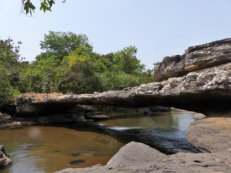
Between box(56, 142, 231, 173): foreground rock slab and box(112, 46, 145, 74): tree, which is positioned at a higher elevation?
box(112, 46, 145, 74): tree

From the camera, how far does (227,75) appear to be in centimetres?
502

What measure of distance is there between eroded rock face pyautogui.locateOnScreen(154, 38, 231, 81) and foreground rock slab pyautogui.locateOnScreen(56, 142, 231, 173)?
5950 millimetres

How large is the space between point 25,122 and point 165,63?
10.8 meters

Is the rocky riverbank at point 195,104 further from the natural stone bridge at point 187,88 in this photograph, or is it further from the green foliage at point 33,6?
the green foliage at point 33,6

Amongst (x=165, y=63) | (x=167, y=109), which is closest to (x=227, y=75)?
(x=165, y=63)

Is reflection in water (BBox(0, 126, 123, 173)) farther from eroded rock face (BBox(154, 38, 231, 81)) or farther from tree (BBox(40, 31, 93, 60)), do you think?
tree (BBox(40, 31, 93, 60))

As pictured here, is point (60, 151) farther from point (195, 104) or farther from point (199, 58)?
point (199, 58)

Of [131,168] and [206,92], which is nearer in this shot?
[131,168]

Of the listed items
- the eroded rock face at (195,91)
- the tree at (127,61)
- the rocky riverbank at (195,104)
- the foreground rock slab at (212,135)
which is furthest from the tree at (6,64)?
the tree at (127,61)

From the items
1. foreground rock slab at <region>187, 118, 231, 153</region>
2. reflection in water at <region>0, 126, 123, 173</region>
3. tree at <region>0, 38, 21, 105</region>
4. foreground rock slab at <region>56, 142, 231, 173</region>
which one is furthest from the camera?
tree at <region>0, 38, 21, 105</region>

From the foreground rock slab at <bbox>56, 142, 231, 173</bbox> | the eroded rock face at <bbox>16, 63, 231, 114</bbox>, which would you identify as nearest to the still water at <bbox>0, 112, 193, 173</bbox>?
the eroded rock face at <bbox>16, 63, 231, 114</bbox>

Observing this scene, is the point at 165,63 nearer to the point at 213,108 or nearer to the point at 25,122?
the point at 213,108

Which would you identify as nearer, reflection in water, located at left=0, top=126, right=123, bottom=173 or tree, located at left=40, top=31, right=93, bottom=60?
reflection in water, located at left=0, top=126, right=123, bottom=173

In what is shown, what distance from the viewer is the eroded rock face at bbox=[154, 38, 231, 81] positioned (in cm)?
781
